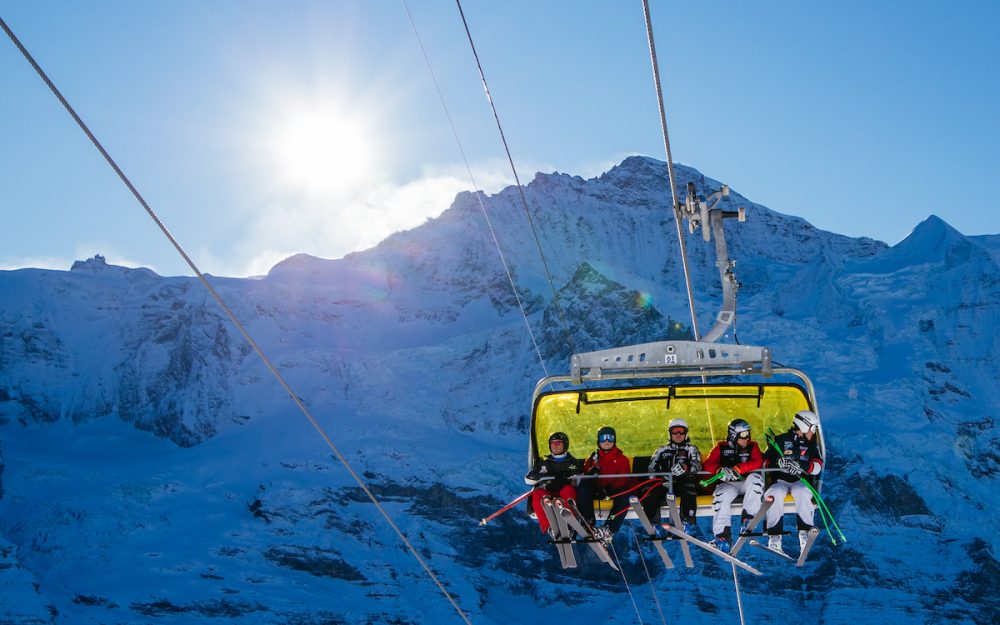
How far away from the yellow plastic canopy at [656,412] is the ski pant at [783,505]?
1719 millimetres

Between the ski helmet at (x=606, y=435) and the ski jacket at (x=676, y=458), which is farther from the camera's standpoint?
the ski helmet at (x=606, y=435)

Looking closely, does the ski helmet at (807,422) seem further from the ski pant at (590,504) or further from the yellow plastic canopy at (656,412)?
the ski pant at (590,504)

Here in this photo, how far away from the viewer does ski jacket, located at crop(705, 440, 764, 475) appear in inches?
502

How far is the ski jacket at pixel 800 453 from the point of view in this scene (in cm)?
1259

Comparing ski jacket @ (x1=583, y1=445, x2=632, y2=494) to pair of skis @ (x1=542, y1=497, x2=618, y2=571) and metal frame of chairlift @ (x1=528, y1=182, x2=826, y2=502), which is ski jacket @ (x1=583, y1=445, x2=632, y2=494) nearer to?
pair of skis @ (x1=542, y1=497, x2=618, y2=571)

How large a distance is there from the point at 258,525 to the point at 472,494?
87.5 feet

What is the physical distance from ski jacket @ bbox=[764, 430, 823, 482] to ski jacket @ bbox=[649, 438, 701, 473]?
41.0 inches

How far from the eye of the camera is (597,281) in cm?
15862

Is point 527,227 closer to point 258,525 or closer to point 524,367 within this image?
point 524,367

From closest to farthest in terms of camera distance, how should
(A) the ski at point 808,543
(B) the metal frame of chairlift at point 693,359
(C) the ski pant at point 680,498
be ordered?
1. (A) the ski at point 808,543
2. (B) the metal frame of chairlift at point 693,359
3. (C) the ski pant at point 680,498

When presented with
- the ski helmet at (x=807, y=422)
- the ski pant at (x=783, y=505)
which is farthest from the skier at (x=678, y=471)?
the ski helmet at (x=807, y=422)

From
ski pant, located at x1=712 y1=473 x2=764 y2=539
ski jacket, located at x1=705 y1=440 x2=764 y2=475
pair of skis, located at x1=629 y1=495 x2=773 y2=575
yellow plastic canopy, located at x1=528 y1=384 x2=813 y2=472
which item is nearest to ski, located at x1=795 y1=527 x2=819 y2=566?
pair of skis, located at x1=629 y1=495 x2=773 y2=575

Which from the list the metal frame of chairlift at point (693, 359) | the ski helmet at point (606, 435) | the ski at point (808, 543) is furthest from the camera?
the ski helmet at point (606, 435)

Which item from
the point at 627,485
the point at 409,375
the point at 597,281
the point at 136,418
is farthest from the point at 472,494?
the point at 627,485
